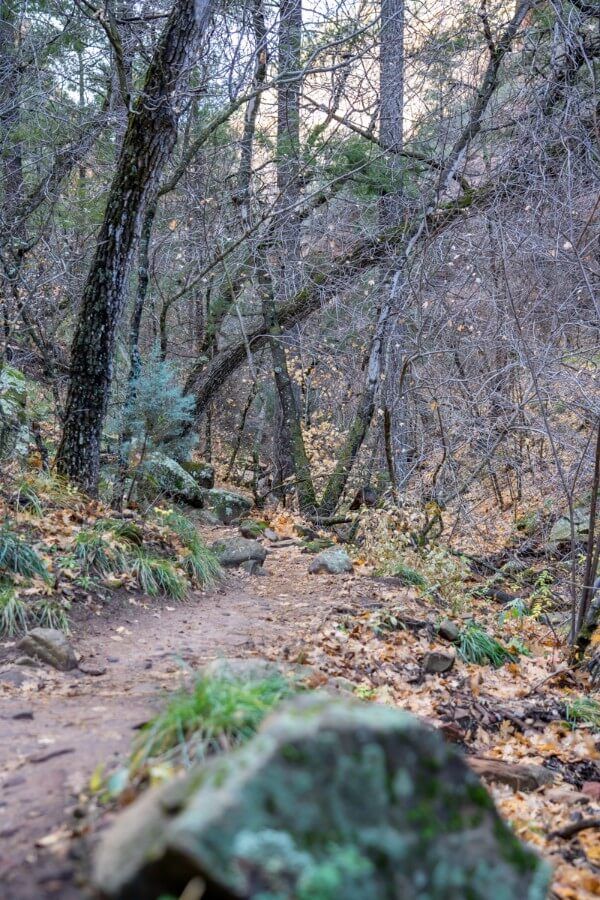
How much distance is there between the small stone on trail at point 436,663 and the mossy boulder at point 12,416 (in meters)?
4.37

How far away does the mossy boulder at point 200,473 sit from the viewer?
1230 cm

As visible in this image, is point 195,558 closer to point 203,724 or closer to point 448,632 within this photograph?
point 448,632

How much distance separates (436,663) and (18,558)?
342 cm

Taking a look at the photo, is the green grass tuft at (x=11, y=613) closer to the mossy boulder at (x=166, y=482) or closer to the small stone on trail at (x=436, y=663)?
the small stone on trail at (x=436, y=663)

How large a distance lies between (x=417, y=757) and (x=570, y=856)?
6.42 ft

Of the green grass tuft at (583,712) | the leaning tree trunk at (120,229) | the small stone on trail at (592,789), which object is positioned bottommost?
the green grass tuft at (583,712)

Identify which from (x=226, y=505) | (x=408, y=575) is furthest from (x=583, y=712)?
(x=226, y=505)

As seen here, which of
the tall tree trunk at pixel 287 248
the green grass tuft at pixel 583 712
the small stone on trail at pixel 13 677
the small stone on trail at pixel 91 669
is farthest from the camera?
the tall tree trunk at pixel 287 248

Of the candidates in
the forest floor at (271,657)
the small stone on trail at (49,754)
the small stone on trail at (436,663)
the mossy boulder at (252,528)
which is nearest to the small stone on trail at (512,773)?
the forest floor at (271,657)

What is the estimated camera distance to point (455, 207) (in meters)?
9.38

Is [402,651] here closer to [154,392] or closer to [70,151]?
[154,392]

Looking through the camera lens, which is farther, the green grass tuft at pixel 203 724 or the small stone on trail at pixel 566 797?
the small stone on trail at pixel 566 797

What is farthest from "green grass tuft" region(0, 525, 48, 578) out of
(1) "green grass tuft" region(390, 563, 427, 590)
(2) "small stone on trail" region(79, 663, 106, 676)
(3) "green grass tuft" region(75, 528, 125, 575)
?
(1) "green grass tuft" region(390, 563, 427, 590)

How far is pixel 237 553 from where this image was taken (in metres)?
8.50
